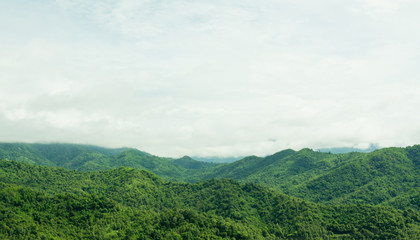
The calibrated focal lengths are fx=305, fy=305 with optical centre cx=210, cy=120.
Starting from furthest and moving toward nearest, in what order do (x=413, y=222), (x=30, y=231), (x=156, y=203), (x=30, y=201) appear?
(x=156, y=203) → (x=413, y=222) → (x=30, y=201) → (x=30, y=231)

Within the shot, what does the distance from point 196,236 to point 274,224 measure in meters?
62.1

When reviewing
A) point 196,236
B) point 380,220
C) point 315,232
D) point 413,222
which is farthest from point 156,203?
point 413,222

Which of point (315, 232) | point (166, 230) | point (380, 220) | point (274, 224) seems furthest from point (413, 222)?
point (166, 230)

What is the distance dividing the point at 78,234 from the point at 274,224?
9566 cm

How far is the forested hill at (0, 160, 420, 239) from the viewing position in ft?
389

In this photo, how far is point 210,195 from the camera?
637 ft

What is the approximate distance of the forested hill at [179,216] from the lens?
119m

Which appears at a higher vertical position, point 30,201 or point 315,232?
point 30,201

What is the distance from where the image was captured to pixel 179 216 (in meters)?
124

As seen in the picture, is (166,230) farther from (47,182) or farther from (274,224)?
(47,182)

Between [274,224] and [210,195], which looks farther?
[210,195]

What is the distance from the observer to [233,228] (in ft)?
409

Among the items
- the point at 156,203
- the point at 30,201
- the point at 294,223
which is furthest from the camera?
the point at 156,203

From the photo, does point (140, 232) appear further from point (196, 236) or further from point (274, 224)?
point (274, 224)
